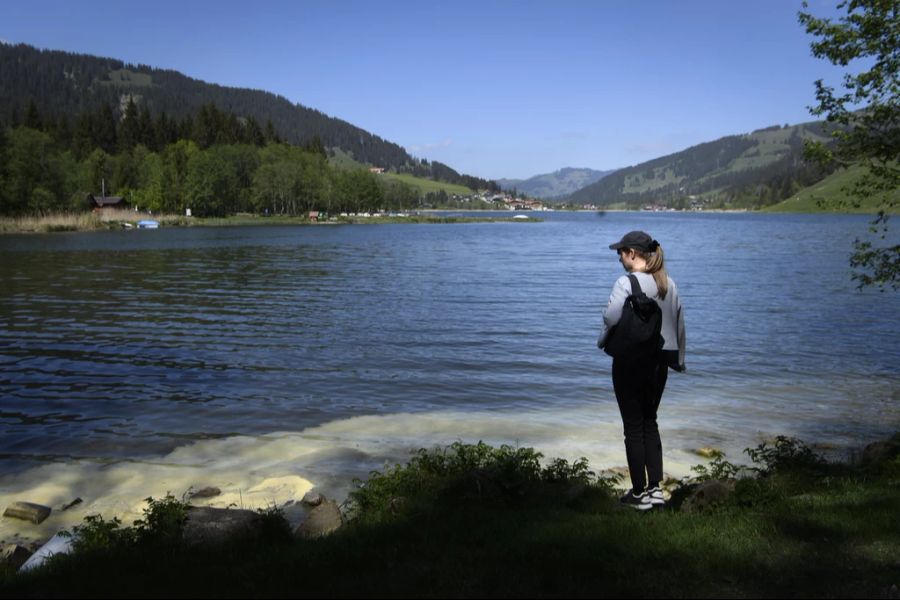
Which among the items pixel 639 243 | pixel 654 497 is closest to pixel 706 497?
pixel 654 497

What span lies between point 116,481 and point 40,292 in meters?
30.7

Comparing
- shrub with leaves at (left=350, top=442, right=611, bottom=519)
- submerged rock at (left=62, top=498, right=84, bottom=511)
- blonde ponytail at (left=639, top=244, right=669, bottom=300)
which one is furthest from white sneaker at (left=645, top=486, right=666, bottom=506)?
submerged rock at (left=62, top=498, right=84, bottom=511)

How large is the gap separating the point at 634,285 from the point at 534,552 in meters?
3.12

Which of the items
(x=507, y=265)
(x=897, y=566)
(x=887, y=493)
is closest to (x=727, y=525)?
(x=897, y=566)

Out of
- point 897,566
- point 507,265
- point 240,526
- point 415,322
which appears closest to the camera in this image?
point 897,566

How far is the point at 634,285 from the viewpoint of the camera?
7.45m

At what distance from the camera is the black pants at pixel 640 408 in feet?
24.7

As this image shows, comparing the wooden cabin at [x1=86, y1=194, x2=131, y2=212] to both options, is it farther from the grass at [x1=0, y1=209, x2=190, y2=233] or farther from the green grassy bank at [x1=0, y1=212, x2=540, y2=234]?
the green grassy bank at [x1=0, y1=212, x2=540, y2=234]

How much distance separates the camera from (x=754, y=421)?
15180 mm

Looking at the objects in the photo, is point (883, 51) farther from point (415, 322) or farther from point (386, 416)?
point (415, 322)

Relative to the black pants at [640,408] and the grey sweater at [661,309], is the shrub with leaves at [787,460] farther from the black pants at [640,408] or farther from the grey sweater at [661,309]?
the grey sweater at [661,309]

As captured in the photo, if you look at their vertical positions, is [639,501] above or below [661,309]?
below

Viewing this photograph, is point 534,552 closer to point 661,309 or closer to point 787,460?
point 661,309

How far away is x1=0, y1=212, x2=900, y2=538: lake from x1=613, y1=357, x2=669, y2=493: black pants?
14.2 feet
